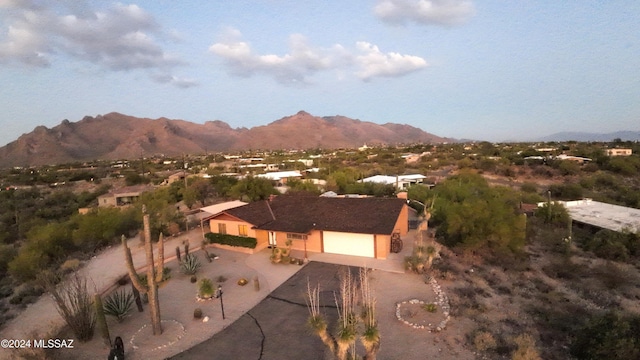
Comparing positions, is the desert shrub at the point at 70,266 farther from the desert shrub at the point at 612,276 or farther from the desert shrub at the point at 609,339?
the desert shrub at the point at 612,276

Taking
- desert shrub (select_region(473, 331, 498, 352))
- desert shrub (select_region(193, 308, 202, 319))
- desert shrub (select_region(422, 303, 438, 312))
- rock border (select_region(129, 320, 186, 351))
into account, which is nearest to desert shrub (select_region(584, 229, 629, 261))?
desert shrub (select_region(422, 303, 438, 312))

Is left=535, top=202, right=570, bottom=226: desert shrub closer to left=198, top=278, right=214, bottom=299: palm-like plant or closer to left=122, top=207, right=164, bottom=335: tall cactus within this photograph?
left=198, top=278, right=214, bottom=299: palm-like plant

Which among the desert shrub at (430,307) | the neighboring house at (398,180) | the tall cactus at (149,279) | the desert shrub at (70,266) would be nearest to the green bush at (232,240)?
the desert shrub at (70,266)

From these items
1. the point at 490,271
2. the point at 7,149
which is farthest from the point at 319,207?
the point at 7,149

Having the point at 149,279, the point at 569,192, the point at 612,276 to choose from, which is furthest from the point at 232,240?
the point at 569,192

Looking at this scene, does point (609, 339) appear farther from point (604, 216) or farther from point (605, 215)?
point (605, 215)

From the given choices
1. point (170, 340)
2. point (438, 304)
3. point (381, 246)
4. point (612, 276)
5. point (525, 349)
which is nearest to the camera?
point (525, 349)
